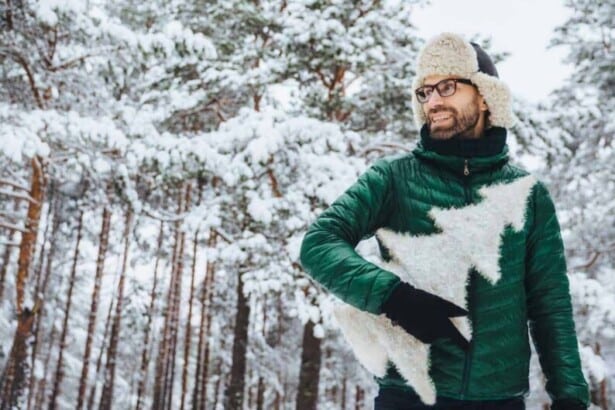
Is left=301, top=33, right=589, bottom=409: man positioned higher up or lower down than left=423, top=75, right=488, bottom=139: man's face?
lower down

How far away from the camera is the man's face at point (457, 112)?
1863mm

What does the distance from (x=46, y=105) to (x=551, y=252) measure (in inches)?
396

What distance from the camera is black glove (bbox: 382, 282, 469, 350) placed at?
1.46 m

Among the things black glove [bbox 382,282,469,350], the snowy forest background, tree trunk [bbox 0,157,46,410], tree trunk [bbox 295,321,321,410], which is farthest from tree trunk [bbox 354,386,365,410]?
black glove [bbox 382,282,469,350]

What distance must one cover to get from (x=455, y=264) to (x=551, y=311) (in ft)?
1.09

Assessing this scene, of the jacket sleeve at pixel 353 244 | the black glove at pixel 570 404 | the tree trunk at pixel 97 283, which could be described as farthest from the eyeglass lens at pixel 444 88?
the tree trunk at pixel 97 283

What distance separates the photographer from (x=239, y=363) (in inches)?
523

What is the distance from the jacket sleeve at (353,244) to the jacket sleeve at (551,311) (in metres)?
0.46

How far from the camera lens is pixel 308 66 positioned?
10.9m

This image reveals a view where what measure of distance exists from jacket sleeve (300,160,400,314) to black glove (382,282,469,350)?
3 centimetres

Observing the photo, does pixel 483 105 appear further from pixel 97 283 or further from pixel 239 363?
pixel 97 283

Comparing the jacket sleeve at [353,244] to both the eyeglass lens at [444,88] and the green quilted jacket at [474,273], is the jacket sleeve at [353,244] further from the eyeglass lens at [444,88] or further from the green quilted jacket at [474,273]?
the eyeglass lens at [444,88]

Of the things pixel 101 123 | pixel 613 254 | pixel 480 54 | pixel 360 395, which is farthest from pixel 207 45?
pixel 360 395

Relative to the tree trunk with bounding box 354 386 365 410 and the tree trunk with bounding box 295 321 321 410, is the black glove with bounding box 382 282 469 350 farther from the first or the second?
the tree trunk with bounding box 354 386 365 410
